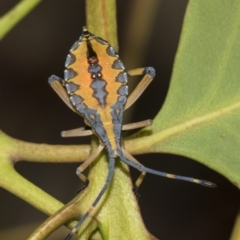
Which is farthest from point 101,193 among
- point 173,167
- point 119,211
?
point 173,167

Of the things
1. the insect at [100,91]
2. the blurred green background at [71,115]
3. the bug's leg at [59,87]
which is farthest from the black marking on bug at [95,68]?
the blurred green background at [71,115]

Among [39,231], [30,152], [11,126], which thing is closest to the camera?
[39,231]

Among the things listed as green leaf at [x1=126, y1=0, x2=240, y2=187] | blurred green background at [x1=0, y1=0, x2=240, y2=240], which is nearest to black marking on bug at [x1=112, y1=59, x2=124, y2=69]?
green leaf at [x1=126, y1=0, x2=240, y2=187]

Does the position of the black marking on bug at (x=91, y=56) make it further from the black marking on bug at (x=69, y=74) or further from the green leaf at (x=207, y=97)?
the green leaf at (x=207, y=97)

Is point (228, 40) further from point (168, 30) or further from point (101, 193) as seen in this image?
point (168, 30)

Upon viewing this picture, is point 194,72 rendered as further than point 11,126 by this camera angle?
No

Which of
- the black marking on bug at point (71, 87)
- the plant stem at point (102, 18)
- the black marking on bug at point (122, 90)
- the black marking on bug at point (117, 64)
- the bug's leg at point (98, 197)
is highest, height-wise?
the plant stem at point (102, 18)
